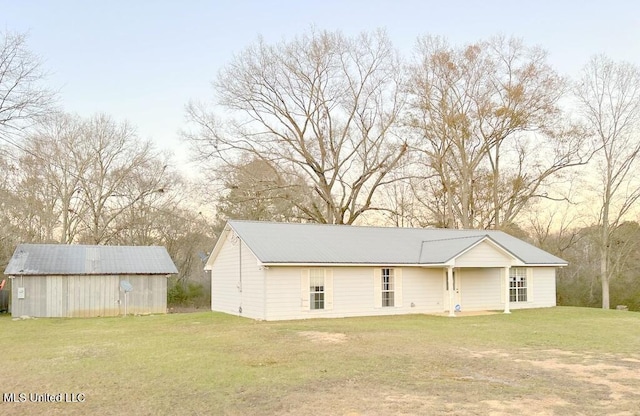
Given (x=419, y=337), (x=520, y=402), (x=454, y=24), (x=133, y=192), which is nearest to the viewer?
(x=520, y=402)

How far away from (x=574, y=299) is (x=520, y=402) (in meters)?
33.0

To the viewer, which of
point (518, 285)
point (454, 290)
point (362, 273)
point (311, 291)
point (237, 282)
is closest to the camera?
point (311, 291)

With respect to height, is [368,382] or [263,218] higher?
[263,218]

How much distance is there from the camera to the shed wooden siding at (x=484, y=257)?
2331 cm

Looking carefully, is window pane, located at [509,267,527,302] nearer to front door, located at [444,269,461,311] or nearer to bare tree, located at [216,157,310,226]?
front door, located at [444,269,461,311]

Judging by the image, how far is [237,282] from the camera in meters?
23.5

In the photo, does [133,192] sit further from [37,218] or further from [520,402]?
[520,402]

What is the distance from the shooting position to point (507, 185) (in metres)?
39.5

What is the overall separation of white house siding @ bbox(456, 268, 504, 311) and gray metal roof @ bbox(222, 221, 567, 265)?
1.67m

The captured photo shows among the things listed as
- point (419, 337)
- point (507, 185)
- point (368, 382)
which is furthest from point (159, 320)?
point (507, 185)

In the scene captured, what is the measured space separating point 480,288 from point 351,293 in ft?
22.0

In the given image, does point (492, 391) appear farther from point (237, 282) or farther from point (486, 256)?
point (237, 282)

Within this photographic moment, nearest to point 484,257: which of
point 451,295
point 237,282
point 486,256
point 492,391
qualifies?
point 486,256

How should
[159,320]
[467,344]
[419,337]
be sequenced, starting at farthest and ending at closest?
[159,320] < [419,337] < [467,344]
